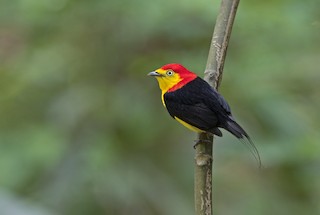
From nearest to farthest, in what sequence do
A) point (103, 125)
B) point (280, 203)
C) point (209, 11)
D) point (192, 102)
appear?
point (192, 102) → point (209, 11) → point (103, 125) → point (280, 203)

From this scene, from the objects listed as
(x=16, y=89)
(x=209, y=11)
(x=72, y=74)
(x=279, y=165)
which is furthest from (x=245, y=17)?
(x=16, y=89)

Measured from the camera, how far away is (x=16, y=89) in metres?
4.00

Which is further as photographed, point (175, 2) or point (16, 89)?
point (16, 89)

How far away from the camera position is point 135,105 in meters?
3.84

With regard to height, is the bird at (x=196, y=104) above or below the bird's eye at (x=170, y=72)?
below

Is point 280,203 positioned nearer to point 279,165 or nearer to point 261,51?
point 279,165

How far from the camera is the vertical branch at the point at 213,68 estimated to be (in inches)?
80.8

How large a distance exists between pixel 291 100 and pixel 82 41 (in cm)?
139

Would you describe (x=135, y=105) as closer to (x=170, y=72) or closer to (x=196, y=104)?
(x=170, y=72)

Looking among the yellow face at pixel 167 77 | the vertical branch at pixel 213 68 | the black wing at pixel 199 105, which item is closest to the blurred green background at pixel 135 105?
the yellow face at pixel 167 77

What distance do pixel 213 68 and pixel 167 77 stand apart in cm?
56

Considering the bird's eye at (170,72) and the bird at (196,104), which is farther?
the bird's eye at (170,72)

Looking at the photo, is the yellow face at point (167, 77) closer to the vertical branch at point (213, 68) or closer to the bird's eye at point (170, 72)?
the bird's eye at point (170, 72)

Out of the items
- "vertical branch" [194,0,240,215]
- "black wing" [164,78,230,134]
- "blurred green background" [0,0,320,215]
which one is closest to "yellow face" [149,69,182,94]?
"black wing" [164,78,230,134]
